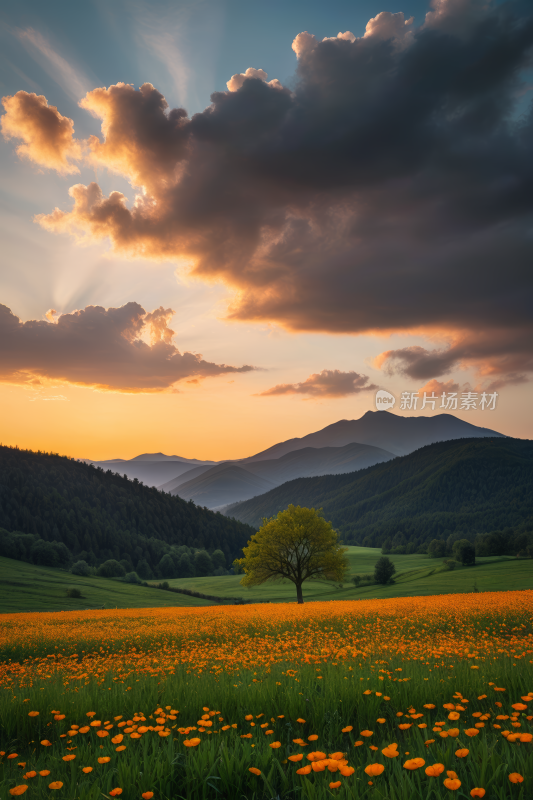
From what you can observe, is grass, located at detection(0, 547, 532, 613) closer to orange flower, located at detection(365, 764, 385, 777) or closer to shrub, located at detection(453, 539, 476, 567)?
shrub, located at detection(453, 539, 476, 567)

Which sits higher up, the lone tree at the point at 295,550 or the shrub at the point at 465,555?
the lone tree at the point at 295,550

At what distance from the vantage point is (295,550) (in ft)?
148

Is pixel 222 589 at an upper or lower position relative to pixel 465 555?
lower

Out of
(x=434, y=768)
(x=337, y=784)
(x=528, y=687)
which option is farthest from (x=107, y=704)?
(x=528, y=687)

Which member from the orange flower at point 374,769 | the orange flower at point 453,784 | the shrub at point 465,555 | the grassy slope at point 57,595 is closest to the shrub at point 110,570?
the grassy slope at point 57,595

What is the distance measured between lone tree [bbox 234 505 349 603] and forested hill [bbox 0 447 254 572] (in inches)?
3998

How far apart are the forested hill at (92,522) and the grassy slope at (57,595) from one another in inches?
1623

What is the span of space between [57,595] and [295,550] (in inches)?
1743

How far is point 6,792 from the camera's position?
3.14 m

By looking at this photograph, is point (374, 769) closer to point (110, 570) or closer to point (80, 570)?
point (80, 570)

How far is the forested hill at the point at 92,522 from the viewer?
15588cm

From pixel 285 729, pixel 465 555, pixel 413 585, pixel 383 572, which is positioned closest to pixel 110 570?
pixel 383 572

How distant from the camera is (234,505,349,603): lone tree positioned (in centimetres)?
4466

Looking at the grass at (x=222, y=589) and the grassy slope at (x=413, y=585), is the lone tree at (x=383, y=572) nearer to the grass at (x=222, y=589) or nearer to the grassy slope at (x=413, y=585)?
the grassy slope at (x=413, y=585)
